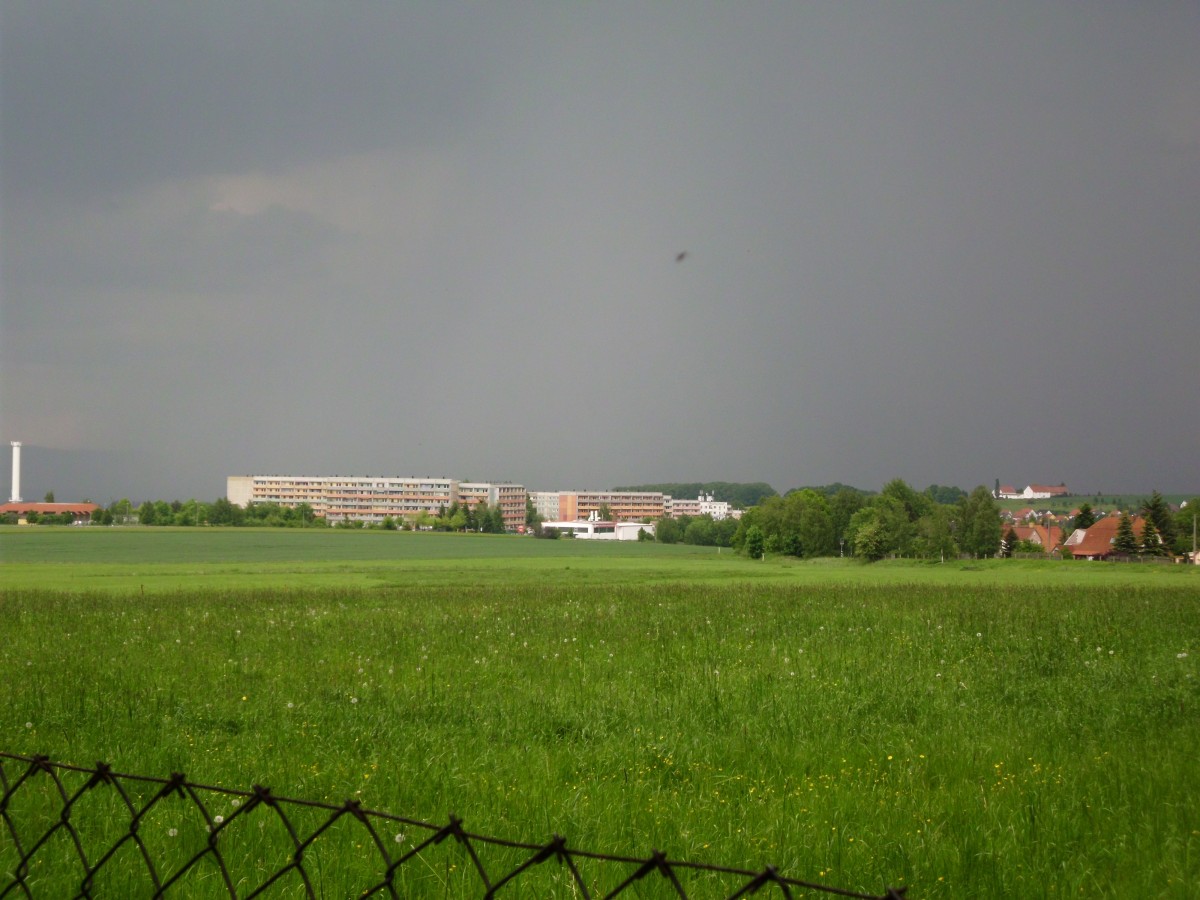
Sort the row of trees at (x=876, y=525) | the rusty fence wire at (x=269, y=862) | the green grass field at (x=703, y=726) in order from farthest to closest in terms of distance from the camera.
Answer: the row of trees at (x=876, y=525) < the green grass field at (x=703, y=726) < the rusty fence wire at (x=269, y=862)

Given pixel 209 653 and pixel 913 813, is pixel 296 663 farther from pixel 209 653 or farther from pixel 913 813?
pixel 913 813

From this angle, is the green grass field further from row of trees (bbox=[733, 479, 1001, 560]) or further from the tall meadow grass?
Answer: row of trees (bbox=[733, 479, 1001, 560])

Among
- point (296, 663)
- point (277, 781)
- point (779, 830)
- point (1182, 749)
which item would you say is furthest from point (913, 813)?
point (296, 663)

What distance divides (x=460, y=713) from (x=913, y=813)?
4719 mm

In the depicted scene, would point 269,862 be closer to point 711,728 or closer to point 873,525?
point 711,728

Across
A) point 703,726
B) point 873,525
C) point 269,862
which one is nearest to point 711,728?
point 703,726

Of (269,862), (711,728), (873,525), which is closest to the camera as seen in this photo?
(269,862)

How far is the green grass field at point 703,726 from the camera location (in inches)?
221

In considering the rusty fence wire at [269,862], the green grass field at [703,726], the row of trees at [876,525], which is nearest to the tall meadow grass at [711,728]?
the green grass field at [703,726]

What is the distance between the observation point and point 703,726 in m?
8.85

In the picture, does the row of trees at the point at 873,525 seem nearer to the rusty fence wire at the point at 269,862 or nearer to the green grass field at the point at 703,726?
the green grass field at the point at 703,726

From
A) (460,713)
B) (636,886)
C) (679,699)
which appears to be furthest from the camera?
(679,699)

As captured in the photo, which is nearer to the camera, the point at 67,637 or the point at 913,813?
the point at 913,813

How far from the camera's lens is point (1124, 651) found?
44.1 feet
